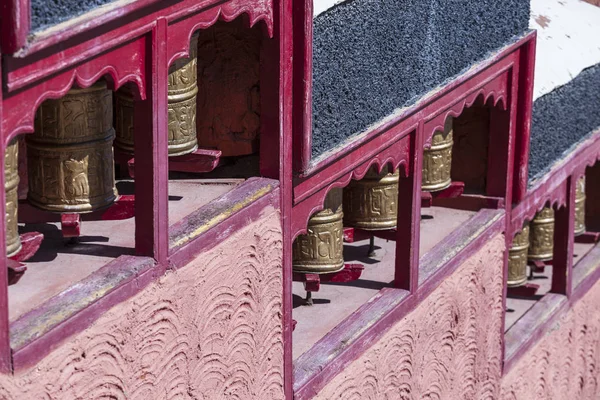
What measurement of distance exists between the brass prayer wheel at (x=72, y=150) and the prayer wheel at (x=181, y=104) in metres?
0.33

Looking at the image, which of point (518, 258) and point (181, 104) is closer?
point (181, 104)

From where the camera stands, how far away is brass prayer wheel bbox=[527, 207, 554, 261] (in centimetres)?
746

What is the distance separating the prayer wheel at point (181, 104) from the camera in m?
4.18

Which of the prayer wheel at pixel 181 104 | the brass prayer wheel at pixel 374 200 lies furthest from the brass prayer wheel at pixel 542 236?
the prayer wheel at pixel 181 104

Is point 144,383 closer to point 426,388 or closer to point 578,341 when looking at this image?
point 426,388

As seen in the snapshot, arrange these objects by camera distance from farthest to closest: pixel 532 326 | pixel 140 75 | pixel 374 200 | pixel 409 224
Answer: pixel 532 326
pixel 374 200
pixel 409 224
pixel 140 75

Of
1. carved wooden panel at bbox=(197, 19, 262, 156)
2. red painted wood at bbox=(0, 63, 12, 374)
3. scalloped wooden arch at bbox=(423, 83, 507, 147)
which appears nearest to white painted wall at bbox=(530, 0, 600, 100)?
scalloped wooden arch at bbox=(423, 83, 507, 147)

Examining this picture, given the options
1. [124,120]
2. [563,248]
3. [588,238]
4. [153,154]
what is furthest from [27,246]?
[588,238]

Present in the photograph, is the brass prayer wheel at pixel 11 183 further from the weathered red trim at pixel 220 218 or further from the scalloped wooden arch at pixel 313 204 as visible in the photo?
the scalloped wooden arch at pixel 313 204

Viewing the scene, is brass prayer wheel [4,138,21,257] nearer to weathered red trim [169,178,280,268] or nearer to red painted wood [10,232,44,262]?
red painted wood [10,232,44,262]

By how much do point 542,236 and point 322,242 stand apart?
270cm

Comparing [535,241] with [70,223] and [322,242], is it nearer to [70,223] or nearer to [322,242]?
[322,242]

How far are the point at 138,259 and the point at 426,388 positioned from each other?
226cm

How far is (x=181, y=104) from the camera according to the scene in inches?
165
